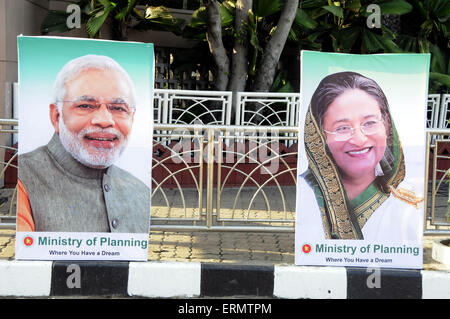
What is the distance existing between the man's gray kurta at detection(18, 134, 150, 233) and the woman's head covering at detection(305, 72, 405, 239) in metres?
1.20

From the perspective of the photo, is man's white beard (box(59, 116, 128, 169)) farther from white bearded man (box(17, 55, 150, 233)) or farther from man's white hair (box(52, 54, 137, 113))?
man's white hair (box(52, 54, 137, 113))

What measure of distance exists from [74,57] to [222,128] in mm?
1293

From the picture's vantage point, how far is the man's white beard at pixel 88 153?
4.68m

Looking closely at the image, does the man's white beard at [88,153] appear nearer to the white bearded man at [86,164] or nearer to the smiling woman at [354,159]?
the white bearded man at [86,164]

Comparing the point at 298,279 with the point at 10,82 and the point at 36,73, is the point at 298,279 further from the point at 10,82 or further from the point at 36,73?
the point at 10,82

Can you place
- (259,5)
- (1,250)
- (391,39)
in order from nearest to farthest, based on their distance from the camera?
(1,250), (259,5), (391,39)

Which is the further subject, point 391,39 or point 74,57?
point 391,39

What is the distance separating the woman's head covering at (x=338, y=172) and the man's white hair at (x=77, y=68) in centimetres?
135

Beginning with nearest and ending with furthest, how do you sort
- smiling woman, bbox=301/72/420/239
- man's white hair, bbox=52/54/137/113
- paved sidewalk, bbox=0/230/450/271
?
1. man's white hair, bbox=52/54/137/113
2. smiling woman, bbox=301/72/420/239
3. paved sidewalk, bbox=0/230/450/271

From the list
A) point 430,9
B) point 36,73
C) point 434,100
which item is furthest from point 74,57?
point 430,9

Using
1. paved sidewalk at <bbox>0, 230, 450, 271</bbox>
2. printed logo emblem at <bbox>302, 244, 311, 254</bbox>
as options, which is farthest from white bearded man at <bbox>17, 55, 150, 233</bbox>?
printed logo emblem at <bbox>302, 244, 311, 254</bbox>

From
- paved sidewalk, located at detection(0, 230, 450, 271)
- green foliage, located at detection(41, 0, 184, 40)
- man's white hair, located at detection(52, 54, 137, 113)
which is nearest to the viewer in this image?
man's white hair, located at detection(52, 54, 137, 113)

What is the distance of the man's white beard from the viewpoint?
4.68m

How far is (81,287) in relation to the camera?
479 cm
